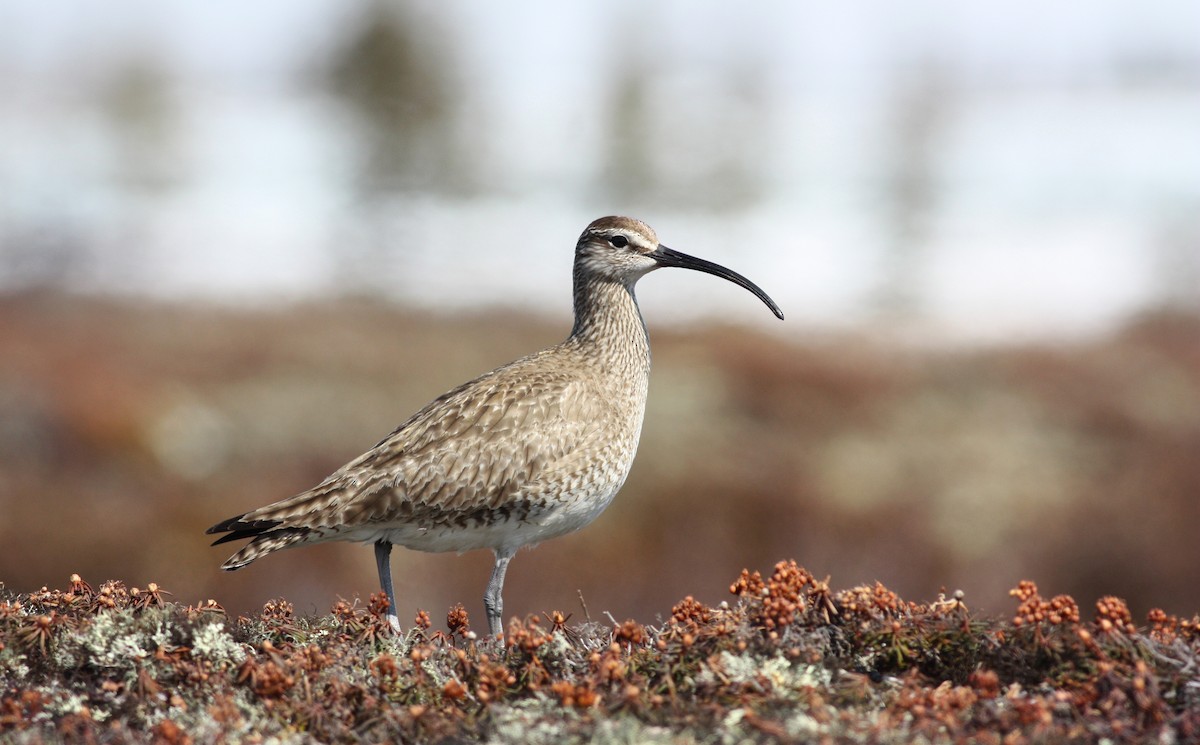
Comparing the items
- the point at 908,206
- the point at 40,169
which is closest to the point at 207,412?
the point at 908,206

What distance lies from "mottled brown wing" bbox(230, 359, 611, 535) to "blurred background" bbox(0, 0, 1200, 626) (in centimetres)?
719

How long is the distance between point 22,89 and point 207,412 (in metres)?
147

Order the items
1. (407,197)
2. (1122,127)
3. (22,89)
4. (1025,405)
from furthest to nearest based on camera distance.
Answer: (22,89), (1122,127), (407,197), (1025,405)

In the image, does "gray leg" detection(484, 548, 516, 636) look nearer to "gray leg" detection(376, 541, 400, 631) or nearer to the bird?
the bird

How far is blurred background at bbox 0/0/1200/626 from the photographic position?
15742 millimetres

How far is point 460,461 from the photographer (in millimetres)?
7359

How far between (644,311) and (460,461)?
98.5ft

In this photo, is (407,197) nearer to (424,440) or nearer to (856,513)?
(856,513)

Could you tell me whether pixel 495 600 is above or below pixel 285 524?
below

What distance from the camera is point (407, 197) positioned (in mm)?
75938

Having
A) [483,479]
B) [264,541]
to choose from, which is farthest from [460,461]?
[264,541]

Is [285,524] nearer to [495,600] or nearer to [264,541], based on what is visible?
[264,541]

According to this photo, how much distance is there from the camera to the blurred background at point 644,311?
51.6ft

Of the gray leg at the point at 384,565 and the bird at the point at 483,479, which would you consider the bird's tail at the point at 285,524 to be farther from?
the gray leg at the point at 384,565
